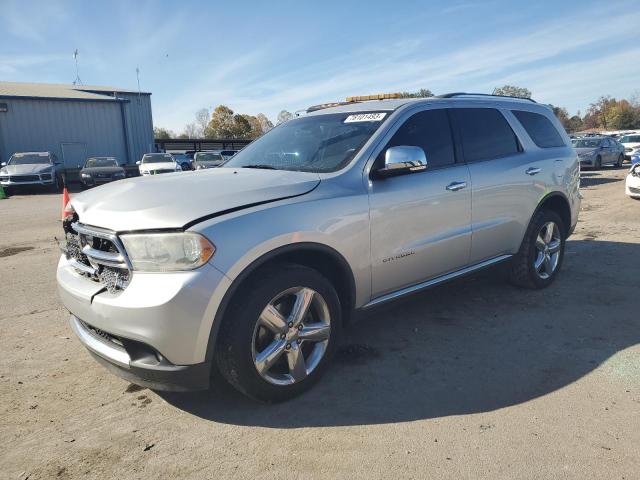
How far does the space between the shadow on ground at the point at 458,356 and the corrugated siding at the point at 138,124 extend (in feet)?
105

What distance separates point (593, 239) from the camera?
738cm

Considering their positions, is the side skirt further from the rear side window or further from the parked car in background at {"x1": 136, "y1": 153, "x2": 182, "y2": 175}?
the parked car in background at {"x1": 136, "y1": 153, "x2": 182, "y2": 175}

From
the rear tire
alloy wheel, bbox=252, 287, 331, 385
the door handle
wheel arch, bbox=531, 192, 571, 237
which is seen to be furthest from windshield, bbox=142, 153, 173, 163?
alloy wheel, bbox=252, 287, 331, 385

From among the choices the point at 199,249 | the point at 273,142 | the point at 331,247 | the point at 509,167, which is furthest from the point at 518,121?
the point at 199,249

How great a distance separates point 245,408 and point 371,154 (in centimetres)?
187

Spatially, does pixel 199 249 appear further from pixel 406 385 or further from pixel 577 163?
pixel 577 163

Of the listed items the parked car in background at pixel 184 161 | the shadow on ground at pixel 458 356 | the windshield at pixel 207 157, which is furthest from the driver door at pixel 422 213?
the parked car in background at pixel 184 161

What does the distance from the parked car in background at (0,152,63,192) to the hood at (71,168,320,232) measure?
59.9 feet

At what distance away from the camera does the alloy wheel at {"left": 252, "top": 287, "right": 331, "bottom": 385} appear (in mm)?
2777

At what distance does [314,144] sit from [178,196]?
133 centimetres

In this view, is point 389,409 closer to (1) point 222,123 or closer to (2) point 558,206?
(2) point 558,206

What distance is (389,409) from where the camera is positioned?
2.85 metres

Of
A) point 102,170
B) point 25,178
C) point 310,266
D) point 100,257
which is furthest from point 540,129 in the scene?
point 25,178

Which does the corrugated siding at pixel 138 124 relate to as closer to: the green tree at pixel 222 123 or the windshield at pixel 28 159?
the windshield at pixel 28 159
